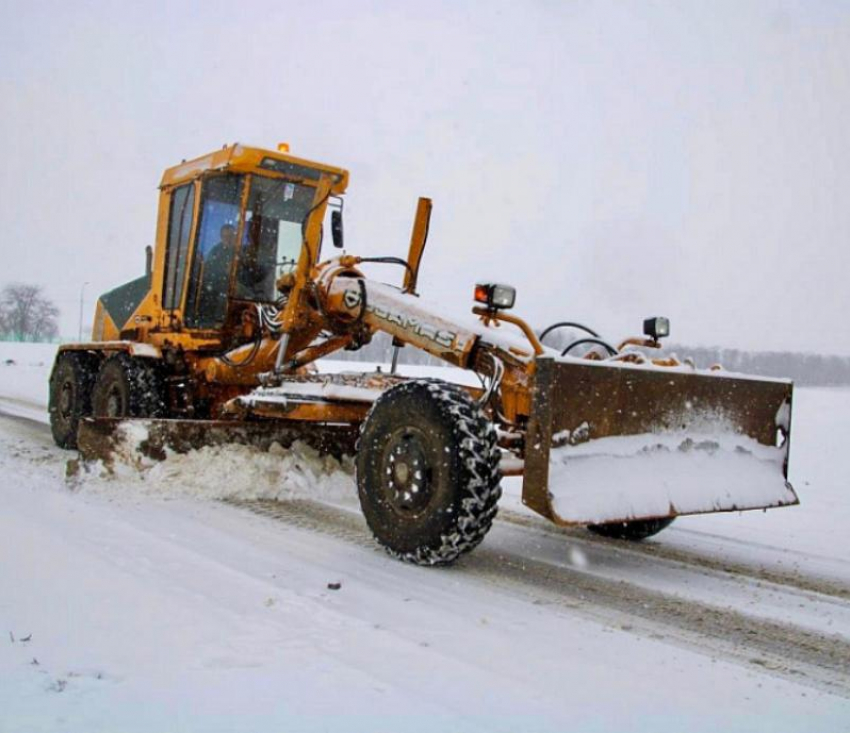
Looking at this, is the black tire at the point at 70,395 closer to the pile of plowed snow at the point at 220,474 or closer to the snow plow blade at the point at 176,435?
the snow plow blade at the point at 176,435

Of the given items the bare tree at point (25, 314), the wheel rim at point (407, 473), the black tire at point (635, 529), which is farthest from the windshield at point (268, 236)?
the bare tree at point (25, 314)

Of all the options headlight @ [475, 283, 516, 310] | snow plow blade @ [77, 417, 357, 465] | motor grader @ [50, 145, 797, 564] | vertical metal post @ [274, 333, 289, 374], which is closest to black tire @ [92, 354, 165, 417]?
motor grader @ [50, 145, 797, 564]

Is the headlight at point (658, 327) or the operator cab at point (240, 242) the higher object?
the operator cab at point (240, 242)

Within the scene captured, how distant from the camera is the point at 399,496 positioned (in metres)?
4.66

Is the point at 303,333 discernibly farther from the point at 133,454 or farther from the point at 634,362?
the point at 634,362

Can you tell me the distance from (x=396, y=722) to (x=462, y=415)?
80.1 inches

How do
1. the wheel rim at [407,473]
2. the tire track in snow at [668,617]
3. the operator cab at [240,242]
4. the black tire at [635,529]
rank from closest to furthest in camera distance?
the tire track in snow at [668,617] < the wheel rim at [407,473] < the black tire at [635,529] < the operator cab at [240,242]

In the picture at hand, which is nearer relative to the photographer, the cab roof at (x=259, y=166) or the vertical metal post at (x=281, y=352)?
the vertical metal post at (x=281, y=352)

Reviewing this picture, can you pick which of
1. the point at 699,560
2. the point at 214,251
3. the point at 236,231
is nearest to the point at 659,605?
the point at 699,560

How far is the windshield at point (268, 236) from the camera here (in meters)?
7.73

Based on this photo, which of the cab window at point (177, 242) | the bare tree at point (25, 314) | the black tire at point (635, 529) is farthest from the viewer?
the bare tree at point (25, 314)

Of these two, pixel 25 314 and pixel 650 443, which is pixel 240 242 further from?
pixel 25 314

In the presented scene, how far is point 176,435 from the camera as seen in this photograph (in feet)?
21.2

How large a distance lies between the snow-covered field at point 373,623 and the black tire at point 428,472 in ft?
0.68
